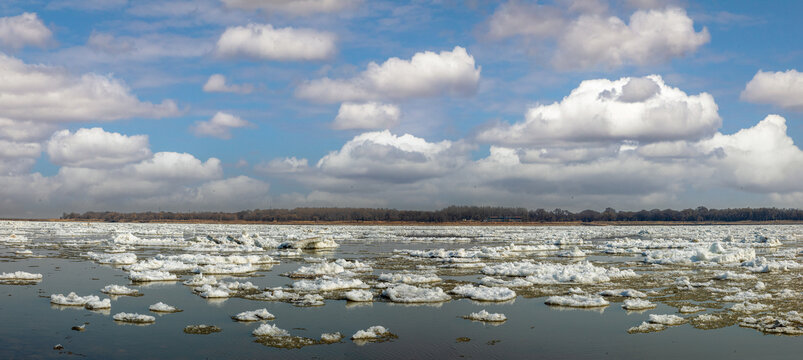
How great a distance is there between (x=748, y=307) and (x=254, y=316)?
14.8 metres

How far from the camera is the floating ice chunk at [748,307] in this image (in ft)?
56.9

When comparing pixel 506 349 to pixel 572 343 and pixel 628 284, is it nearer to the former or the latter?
pixel 572 343

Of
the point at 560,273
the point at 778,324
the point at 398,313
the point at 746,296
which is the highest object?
the point at 560,273

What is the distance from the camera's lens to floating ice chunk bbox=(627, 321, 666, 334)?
14641 mm

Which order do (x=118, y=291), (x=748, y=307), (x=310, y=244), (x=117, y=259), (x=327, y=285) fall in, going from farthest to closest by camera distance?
A: (x=310, y=244) < (x=117, y=259) < (x=327, y=285) < (x=118, y=291) < (x=748, y=307)

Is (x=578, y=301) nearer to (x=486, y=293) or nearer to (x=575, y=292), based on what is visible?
(x=575, y=292)

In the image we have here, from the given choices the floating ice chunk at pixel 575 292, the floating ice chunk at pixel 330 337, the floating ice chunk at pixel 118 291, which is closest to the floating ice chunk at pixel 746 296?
the floating ice chunk at pixel 575 292

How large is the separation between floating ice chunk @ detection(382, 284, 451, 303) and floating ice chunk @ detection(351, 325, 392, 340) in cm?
471

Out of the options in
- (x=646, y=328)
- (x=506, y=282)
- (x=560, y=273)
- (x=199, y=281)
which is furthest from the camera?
(x=560, y=273)

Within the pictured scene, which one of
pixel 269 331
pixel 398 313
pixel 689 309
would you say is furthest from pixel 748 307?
pixel 269 331

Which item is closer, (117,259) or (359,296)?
(359,296)

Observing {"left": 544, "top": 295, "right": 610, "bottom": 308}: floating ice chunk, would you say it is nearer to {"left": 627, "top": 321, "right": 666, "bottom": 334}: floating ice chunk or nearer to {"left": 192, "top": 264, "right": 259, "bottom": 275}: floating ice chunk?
{"left": 627, "top": 321, "right": 666, "bottom": 334}: floating ice chunk

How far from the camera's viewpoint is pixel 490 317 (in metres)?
15.9

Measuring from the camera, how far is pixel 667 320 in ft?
51.1
